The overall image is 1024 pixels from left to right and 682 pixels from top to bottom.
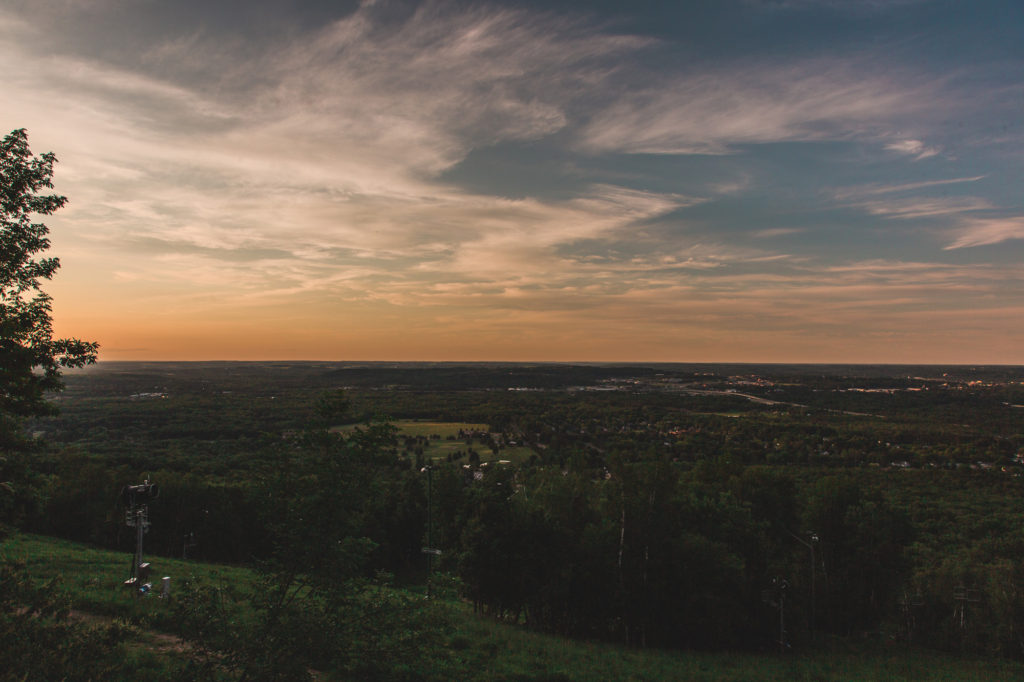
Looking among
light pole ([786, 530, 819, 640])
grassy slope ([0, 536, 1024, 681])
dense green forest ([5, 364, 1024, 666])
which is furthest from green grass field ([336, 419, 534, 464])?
grassy slope ([0, 536, 1024, 681])

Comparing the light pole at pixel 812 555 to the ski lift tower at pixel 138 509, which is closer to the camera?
the ski lift tower at pixel 138 509

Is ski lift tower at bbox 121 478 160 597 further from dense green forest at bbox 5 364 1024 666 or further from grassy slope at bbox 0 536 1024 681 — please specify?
dense green forest at bbox 5 364 1024 666

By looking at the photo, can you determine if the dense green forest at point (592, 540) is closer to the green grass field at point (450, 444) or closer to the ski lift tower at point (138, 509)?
the ski lift tower at point (138, 509)

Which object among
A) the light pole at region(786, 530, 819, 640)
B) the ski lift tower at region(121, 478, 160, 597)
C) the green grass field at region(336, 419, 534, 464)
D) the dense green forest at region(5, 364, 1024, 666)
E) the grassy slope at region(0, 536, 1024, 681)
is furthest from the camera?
the green grass field at region(336, 419, 534, 464)

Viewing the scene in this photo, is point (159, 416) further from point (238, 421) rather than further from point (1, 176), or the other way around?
point (1, 176)

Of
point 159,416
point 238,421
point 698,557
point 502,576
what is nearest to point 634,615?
point 698,557

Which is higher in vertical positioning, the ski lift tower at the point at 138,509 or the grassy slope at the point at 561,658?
the ski lift tower at the point at 138,509

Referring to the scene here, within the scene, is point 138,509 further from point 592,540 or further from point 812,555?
point 812,555

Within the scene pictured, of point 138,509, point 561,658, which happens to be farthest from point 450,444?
point 138,509

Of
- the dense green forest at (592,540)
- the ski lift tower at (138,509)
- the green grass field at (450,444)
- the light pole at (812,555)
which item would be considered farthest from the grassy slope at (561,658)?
the green grass field at (450,444)
